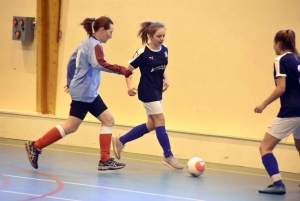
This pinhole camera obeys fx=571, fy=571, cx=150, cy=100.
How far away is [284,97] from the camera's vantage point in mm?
5184

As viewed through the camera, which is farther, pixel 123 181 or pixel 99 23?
pixel 99 23

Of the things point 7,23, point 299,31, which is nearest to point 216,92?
point 299,31

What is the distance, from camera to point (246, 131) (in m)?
6.87

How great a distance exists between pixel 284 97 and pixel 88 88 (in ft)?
6.17

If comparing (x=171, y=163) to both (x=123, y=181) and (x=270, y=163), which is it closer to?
(x=123, y=181)

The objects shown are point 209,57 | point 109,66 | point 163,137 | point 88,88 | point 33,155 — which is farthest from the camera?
point 209,57

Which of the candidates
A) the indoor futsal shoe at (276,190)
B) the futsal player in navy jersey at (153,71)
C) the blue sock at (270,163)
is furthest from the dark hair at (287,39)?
the futsal player in navy jersey at (153,71)

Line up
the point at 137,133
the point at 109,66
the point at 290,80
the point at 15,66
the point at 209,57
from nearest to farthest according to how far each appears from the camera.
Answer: the point at 290,80, the point at 109,66, the point at 137,133, the point at 209,57, the point at 15,66

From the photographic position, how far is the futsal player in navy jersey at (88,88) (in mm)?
5613

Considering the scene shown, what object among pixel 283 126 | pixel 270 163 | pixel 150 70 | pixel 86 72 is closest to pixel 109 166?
pixel 86 72

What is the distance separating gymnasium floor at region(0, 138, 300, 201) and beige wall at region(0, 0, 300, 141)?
0.64 metres

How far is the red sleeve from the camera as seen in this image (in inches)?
212

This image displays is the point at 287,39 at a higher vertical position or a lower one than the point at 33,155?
higher

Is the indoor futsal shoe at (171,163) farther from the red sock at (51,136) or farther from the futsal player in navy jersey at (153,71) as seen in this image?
the red sock at (51,136)
